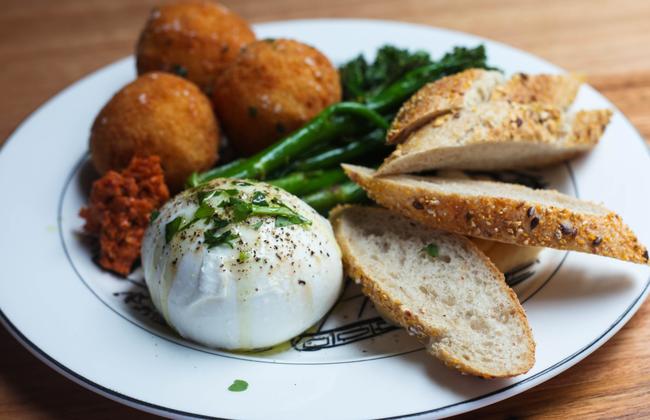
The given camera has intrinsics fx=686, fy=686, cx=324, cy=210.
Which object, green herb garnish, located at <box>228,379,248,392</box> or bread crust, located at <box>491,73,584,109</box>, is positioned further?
bread crust, located at <box>491,73,584,109</box>

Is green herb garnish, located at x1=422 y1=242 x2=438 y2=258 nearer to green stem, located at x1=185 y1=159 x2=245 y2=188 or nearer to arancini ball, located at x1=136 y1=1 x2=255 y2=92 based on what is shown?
green stem, located at x1=185 y1=159 x2=245 y2=188

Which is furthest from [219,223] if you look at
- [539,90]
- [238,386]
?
[539,90]

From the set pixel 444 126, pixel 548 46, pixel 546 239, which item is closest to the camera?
pixel 546 239

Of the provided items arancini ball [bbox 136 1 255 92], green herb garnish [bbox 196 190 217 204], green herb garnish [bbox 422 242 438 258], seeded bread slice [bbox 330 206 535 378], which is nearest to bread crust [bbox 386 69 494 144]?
seeded bread slice [bbox 330 206 535 378]

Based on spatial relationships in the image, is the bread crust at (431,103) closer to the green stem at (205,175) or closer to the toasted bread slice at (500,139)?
the toasted bread slice at (500,139)

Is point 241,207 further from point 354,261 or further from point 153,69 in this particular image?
point 153,69

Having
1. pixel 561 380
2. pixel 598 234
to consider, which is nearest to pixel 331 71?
pixel 598 234

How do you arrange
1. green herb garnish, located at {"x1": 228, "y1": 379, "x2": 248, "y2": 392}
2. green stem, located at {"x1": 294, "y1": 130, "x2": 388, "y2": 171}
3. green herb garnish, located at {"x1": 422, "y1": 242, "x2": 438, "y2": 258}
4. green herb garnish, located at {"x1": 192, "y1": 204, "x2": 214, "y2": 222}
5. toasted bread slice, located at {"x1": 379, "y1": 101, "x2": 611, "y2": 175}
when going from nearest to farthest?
green herb garnish, located at {"x1": 228, "y1": 379, "x2": 248, "y2": 392}, green herb garnish, located at {"x1": 192, "y1": 204, "x2": 214, "y2": 222}, green herb garnish, located at {"x1": 422, "y1": 242, "x2": 438, "y2": 258}, toasted bread slice, located at {"x1": 379, "y1": 101, "x2": 611, "y2": 175}, green stem, located at {"x1": 294, "y1": 130, "x2": 388, "y2": 171}

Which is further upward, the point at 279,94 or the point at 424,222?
the point at 279,94
